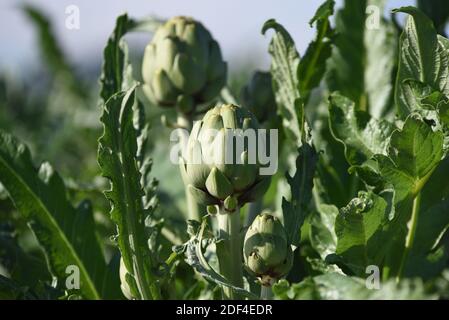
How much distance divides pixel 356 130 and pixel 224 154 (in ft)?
0.68

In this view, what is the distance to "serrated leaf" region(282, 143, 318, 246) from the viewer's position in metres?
0.89

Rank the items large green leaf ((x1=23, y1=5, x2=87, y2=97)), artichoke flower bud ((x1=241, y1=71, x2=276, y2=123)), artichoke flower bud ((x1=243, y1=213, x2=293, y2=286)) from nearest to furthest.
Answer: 1. artichoke flower bud ((x1=243, y1=213, x2=293, y2=286))
2. artichoke flower bud ((x1=241, y1=71, x2=276, y2=123))
3. large green leaf ((x1=23, y1=5, x2=87, y2=97))

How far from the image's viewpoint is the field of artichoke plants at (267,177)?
0.84 m

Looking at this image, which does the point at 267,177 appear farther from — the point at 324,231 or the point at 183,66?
the point at 183,66

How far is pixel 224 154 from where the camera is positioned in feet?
2.74

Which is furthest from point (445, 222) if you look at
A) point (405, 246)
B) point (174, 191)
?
point (174, 191)

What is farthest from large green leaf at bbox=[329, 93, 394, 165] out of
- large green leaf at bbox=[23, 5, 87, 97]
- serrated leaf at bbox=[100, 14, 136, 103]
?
large green leaf at bbox=[23, 5, 87, 97]

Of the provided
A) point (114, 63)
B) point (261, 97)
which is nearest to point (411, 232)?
point (261, 97)

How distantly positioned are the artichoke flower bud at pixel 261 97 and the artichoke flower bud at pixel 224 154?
1.04ft

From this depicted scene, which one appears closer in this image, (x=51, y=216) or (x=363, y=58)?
(x=51, y=216)

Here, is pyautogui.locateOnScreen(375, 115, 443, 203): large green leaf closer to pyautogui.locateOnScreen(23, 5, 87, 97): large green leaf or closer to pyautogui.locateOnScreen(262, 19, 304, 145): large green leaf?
pyautogui.locateOnScreen(262, 19, 304, 145): large green leaf

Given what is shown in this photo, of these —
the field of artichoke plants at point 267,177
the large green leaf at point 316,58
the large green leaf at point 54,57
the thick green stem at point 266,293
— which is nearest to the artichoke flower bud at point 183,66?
the field of artichoke plants at point 267,177

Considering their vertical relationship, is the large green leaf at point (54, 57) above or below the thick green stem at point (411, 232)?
below

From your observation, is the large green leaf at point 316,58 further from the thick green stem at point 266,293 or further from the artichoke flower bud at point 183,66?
the thick green stem at point 266,293
